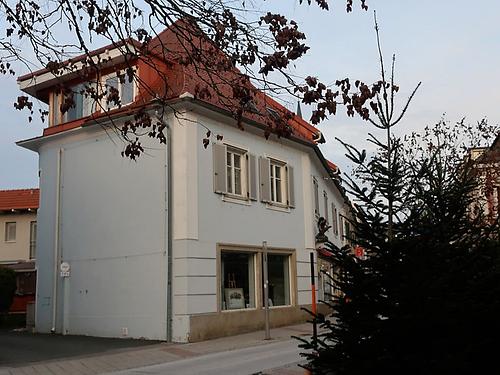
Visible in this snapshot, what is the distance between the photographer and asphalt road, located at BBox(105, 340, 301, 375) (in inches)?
480

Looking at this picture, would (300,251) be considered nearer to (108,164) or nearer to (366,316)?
(108,164)

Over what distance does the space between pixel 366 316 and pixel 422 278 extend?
540 mm

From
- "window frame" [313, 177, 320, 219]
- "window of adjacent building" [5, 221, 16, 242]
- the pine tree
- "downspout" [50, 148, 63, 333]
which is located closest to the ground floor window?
"window frame" [313, 177, 320, 219]

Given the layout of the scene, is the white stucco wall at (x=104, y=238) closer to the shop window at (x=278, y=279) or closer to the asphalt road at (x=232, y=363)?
the asphalt road at (x=232, y=363)

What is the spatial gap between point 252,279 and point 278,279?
5.07 feet

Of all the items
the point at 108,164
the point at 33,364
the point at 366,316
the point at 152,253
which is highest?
the point at 108,164

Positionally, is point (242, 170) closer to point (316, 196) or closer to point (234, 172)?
point (234, 172)

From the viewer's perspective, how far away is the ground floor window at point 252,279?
19.8 metres

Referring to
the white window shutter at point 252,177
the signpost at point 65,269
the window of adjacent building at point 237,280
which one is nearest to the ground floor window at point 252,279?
the window of adjacent building at point 237,280

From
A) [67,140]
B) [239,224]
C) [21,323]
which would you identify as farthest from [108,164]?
[21,323]

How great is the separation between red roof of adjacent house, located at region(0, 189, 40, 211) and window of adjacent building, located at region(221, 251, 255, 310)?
22612 millimetres

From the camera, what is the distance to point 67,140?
21891 millimetres

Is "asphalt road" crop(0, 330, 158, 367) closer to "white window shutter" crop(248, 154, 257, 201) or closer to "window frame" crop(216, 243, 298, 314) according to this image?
"window frame" crop(216, 243, 298, 314)

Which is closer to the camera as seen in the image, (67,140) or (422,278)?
(422,278)
